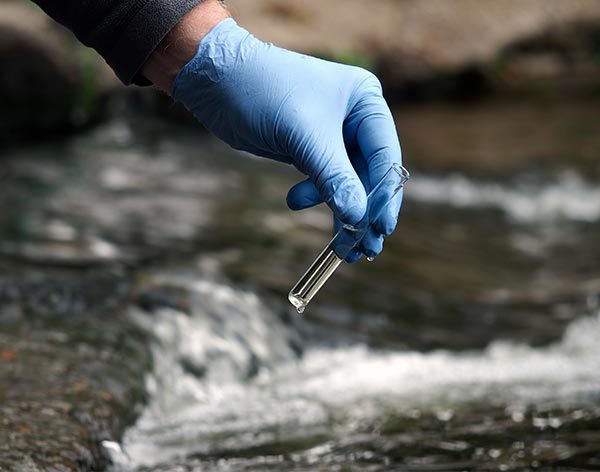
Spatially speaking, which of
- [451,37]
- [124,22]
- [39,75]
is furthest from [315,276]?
[451,37]

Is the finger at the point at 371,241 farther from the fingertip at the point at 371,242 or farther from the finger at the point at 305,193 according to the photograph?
the finger at the point at 305,193

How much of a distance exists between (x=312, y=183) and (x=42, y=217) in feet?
12.5

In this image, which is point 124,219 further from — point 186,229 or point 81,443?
point 81,443

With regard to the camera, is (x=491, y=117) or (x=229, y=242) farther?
(x=491, y=117)

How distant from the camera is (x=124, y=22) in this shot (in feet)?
6.89

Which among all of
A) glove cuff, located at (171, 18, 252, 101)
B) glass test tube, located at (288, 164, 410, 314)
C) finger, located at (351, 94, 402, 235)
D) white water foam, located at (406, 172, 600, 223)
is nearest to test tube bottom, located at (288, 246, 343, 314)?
glass test tube, located at (288, 164, 410, 314)

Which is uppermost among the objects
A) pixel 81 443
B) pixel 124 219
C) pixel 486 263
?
pixel 124 219

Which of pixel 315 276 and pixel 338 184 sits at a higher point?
pixel 338 184

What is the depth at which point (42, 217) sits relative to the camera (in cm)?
577

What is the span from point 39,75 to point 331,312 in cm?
497

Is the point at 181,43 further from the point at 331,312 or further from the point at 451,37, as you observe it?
the point at 451,37

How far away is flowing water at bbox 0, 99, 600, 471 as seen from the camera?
9.30 ft

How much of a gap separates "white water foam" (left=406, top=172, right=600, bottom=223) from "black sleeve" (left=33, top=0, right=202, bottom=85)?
5783 millimetres

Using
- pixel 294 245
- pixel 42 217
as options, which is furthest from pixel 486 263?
pixel 42 217
